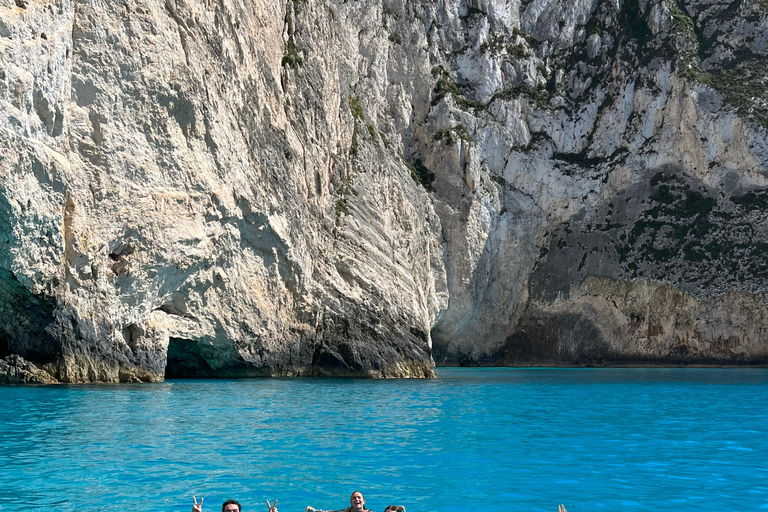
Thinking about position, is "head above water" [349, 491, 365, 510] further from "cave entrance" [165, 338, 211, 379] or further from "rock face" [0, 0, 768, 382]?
"cave entrance" [165, 338, 211, 379]

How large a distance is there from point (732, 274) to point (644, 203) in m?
9.34

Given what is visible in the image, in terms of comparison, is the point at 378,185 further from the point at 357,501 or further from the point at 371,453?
the point at 357,501

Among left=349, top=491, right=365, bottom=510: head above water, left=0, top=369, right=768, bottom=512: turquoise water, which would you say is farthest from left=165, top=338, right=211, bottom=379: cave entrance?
left=349, top=491, right=365, bottom=510: head above water

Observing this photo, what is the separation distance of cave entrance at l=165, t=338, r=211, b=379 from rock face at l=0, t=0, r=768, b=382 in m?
0.16

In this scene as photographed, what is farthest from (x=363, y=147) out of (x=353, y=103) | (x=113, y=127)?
(x=113, y=127)

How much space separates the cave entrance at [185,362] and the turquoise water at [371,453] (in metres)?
9.70

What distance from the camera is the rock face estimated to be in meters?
24.9

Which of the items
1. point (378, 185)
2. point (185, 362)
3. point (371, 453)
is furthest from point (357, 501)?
point (378, 185)

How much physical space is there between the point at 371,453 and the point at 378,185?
105 ft

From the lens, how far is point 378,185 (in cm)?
4391

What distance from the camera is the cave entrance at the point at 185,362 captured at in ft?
107

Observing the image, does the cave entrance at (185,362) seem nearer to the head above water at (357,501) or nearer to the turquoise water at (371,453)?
the turquoise water at (371,453)

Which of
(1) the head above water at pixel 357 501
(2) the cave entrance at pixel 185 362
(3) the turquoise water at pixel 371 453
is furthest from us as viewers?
(2) the cave entrance at pixel 185 362

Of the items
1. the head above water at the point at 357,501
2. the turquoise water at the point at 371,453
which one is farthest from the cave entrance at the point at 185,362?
the head above water at the point at 357,501
